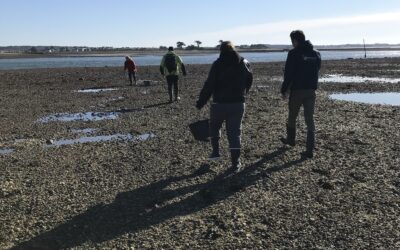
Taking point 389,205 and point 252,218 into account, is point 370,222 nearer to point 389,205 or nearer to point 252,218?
point 389,205

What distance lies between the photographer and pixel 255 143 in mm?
11148

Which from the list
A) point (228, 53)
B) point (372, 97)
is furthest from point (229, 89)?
point (372, 97)

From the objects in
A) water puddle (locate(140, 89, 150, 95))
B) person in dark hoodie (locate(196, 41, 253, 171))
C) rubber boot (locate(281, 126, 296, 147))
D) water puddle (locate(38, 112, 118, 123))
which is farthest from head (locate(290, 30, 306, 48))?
water puddle (locate(140, 89, 150, 95))

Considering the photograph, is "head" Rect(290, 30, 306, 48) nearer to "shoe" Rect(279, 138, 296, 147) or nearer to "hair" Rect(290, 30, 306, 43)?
"hair" Rect(290, 30, 306, 43)

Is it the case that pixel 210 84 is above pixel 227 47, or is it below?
below

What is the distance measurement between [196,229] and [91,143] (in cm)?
640

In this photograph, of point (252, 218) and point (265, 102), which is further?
point (265, 102)

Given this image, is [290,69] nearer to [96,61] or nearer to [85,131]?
[85,131]

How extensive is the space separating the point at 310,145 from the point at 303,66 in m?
1.54

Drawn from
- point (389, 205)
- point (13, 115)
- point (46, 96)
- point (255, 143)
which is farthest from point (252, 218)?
point (46, 96)

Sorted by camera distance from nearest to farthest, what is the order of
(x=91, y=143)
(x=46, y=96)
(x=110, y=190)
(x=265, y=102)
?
(x=110, y=190), (x=91, y=143), (x=265, y=102), (x=46, y=96)

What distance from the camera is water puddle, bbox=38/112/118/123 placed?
53.3ft

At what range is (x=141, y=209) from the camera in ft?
23.1

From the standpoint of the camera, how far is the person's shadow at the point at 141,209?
6.12 metres
